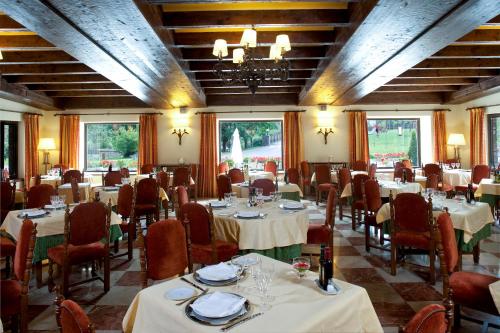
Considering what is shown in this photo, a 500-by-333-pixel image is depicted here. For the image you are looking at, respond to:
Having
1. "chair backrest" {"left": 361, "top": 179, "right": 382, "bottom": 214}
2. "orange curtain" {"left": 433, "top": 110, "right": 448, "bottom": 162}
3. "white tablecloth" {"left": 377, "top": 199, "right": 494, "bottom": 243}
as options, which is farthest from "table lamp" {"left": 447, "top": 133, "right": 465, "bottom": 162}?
"white tablecloth" {"left": 377, "top": 199, "right": 494, "bottom": 243}

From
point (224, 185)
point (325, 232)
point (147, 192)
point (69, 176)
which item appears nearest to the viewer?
point (325, 232)

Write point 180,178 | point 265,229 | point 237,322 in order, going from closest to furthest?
point 237,322 → point 265,229 → point 180,178

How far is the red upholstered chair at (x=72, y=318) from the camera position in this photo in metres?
1.17

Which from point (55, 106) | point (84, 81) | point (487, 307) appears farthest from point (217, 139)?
point (487, 307)

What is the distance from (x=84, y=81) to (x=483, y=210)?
25.2ft

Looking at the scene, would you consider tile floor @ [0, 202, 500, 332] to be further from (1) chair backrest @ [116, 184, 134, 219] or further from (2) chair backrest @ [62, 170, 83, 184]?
(2) chair backrest @ [62, 170, 83, 184]

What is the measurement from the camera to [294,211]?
149 inches

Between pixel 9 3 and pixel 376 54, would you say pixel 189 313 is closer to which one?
pixel 9 3

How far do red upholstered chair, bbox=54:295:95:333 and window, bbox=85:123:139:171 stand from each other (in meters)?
9.58

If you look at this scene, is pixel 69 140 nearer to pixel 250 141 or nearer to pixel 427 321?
pixel 250 141

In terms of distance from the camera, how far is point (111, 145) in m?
10.5

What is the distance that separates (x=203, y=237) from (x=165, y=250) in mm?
794

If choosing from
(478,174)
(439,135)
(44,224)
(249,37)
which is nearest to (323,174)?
(478,174)

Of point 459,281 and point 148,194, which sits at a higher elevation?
point 148,194
